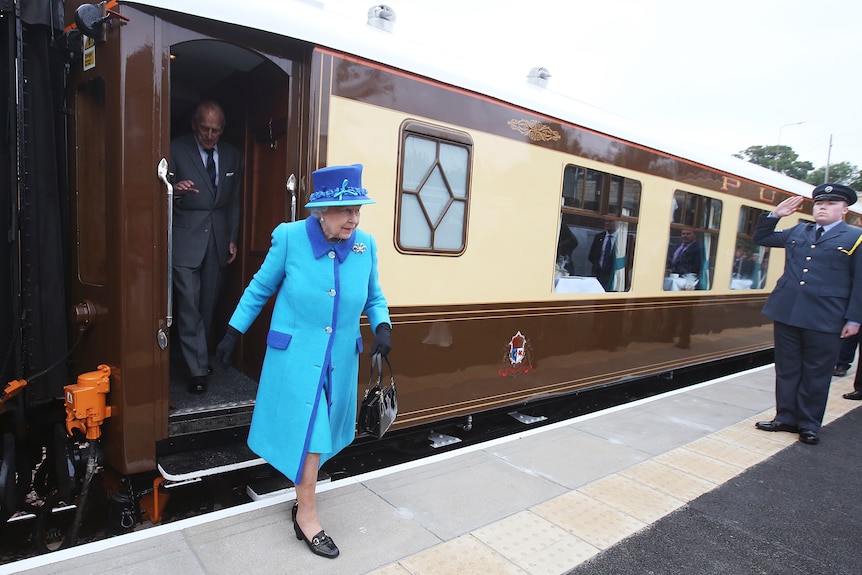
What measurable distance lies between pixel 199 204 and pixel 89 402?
1.44 meters

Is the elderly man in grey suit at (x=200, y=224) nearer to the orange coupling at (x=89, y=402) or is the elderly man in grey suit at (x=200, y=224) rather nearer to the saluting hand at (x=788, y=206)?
the orange coupling at (x=89, y=402)

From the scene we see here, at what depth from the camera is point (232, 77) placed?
12.9 ft

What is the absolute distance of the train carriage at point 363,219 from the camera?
9.29 ft

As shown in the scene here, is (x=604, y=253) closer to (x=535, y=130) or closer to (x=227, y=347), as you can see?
(x=535, y=130)

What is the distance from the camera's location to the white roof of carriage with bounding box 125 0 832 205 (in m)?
2.87

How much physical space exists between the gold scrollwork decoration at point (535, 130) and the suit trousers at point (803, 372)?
100 inches

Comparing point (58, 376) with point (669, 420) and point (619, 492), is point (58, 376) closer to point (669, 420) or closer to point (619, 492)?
point (619, 492)

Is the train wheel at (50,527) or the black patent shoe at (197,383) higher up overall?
the black patent shoe at (197,383)

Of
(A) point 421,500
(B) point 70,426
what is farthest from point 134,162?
(A) point 421,500

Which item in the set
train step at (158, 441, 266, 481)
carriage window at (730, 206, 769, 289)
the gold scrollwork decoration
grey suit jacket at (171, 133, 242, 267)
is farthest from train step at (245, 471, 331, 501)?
carriage window at (730, 206, 769, 289)

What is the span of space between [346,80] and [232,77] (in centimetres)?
114

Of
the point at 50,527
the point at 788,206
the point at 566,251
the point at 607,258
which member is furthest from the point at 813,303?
the point at 50,527

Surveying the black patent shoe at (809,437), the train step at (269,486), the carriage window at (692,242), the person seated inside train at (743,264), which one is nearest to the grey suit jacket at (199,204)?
the train step at (269,486)

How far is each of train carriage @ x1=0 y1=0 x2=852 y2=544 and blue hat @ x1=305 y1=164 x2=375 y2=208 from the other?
886 mm
